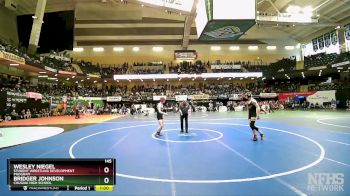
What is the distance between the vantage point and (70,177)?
10.7 feet

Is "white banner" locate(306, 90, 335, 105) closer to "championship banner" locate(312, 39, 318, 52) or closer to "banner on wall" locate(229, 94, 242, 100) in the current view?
"championship banner" locate(312, 39, 318, 52)

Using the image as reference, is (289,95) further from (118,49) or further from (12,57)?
(12,57)

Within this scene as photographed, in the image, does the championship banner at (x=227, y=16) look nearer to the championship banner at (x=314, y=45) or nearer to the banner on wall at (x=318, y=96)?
the banner on wall at (x=318, y=96)

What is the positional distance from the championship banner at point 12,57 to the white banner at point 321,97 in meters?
37.7

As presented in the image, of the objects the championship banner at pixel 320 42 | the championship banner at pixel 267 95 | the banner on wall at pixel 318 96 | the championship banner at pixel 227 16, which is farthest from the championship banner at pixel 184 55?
the championship banner at pixel 227 16

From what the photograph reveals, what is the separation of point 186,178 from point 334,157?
14.0 feet

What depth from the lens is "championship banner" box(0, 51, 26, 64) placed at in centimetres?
2293

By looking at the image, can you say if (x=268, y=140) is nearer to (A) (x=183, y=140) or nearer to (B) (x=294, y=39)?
(A) (x=183, y=140)

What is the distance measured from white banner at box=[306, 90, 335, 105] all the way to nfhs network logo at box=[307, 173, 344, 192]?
116ft

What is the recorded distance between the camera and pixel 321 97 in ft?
122

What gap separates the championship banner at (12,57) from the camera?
2293cm

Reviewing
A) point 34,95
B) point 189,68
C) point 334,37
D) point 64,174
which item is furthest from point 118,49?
point 64,174

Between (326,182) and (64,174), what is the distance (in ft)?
15.0

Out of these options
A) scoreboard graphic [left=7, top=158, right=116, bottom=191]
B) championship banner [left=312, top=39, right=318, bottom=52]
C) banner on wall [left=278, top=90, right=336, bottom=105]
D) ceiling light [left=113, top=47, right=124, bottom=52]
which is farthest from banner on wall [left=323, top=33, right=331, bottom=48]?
scoreboard graphic [left=7, top=158, right=116, bottom=191]
